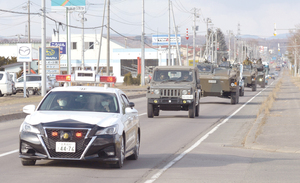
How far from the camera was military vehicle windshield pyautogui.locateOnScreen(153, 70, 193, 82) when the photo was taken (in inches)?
789

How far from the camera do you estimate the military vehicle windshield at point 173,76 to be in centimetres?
2003

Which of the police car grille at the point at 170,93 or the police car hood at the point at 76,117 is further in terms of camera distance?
the police car grille at the point at 170,93

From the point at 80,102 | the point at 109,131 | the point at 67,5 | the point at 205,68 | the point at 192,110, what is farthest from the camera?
the point at 67,5

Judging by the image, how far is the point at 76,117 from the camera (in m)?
8.34

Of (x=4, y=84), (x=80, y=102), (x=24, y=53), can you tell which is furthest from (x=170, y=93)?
(x=24, y=53)

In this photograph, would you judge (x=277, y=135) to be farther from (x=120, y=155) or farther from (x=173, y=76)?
(x=173, y=76)

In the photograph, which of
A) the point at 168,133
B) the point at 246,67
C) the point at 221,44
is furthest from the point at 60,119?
the point at 221,44

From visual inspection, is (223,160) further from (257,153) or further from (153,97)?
(153,97)

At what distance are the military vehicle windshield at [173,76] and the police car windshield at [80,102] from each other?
1068cm

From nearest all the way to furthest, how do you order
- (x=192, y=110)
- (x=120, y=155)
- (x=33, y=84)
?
(x=120, y=155) → (x=192, y=110) → (x=33, y=84)

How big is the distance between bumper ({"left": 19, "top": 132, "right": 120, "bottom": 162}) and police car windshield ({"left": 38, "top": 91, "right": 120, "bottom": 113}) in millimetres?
1085

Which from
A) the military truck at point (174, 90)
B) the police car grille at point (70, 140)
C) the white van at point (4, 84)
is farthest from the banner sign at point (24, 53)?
the police car grille at point (70, 140)

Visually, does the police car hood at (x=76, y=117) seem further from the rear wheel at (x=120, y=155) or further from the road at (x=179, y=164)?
the road at (x=179, y=164)

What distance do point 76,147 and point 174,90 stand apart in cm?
1145
